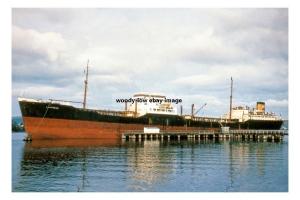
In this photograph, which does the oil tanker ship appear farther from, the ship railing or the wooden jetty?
the wooden jetty

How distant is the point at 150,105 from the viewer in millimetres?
47031

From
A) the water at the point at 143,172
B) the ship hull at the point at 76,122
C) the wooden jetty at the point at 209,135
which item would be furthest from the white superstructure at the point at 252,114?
the water at the point at 143,172

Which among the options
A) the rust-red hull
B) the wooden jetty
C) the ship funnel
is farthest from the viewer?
the ship funnel

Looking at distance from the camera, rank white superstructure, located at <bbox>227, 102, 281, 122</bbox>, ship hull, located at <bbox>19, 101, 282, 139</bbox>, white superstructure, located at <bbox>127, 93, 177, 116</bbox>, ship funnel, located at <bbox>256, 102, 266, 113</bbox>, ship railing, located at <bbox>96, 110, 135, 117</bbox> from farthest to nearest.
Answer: ship funnel, located at <bbox>256, 102, 266, 113</bbox>, white superstructure, located at <bbox>227, 102, 281, 122</bbox>, white superstructure, located at <bbox>127, 93, 177, 116</bbox>, ship railing, located at <bbox>96, 110, 135, 117</bbox>, ship hull, located at <bbox>19, 101, 282, 139</bbox>

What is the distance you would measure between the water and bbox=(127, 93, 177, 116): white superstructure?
18.6 m

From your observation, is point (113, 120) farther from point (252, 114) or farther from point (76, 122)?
point (252, 114)

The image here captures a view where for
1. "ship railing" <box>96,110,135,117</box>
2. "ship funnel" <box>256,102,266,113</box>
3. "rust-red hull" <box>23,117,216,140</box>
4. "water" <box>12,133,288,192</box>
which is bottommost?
"water" <box>12,133,288,192</box>

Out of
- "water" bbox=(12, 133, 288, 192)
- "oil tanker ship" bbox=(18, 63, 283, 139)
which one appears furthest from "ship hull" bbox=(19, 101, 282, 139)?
"water" bbox=(12, 133, 288, 192)

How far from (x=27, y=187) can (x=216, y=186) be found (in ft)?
26.8

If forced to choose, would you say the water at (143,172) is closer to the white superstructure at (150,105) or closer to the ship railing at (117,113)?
the ship railing at (117,113)

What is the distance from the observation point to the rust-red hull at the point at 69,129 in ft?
117

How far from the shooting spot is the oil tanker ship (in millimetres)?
35688

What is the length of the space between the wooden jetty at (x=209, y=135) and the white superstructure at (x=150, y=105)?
3.17 m
